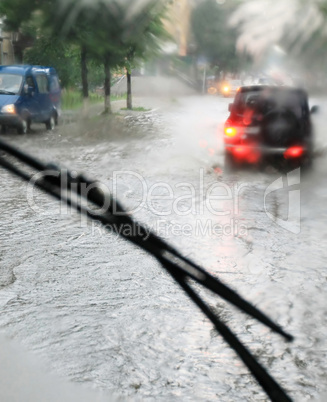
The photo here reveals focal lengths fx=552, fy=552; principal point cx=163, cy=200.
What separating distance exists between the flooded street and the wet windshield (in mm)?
85

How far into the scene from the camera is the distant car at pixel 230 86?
660 mm

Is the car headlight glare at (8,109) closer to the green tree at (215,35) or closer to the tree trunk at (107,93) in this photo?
the tree trunk at (107,93)

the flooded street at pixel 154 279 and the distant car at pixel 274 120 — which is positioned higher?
the distant car at pixel 274 120

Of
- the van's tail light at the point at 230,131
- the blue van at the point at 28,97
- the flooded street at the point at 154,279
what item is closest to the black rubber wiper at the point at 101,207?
the flooded street at the point at 154,279

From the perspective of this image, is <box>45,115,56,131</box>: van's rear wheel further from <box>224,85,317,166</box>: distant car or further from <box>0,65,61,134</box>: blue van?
<box>224,85,317,166</box>: distant car

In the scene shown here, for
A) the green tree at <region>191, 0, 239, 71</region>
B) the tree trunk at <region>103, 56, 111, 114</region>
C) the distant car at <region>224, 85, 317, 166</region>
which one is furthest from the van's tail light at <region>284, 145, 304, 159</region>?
the tree trunk at <region>103, 56, 111, 114</region>

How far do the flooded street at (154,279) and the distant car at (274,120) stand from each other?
0.03 metres

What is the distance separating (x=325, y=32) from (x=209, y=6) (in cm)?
12

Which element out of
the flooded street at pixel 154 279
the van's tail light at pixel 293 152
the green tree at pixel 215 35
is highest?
the green tree at pixel 215 35

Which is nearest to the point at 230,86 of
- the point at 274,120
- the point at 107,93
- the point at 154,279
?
the point at 274,120

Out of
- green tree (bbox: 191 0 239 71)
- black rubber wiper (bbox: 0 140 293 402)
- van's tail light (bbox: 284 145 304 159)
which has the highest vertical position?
green tree (bbox: 191 0 239 71)

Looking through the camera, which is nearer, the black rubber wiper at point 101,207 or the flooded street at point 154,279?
the black rubber wiper at point 101,207

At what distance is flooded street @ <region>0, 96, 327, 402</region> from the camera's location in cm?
87

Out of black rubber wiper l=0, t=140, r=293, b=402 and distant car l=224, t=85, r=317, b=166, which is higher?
distant car l=224, t=85, r=317, b=166
